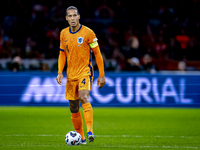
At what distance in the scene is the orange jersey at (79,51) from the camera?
5.94 meters

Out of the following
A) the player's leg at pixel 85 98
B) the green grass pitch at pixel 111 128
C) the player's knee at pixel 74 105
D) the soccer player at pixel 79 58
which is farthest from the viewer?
the green grass pitch at pixel 111 128

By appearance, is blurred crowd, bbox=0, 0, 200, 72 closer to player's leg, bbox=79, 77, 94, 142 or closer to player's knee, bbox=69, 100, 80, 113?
player's knee, bbox=69, 100, 80, 113

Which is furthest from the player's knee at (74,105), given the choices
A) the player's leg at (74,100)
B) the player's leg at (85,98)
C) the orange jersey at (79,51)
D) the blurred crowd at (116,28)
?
the blurred crowd at (116,28)

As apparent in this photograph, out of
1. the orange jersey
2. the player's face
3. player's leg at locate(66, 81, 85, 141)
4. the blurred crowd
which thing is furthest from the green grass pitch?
the blurred crowd

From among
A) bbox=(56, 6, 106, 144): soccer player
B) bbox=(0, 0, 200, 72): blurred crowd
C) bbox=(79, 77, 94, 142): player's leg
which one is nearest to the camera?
bbox=(79, 77, 94, 142): player's leg

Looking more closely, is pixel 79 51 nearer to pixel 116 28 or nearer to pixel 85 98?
pixel 85 98

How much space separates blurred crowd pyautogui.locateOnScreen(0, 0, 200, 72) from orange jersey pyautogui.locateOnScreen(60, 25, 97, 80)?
10130 mm

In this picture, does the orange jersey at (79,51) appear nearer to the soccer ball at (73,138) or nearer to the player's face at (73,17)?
the player's face at (73,17)

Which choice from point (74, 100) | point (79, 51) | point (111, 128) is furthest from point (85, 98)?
point (111, 128)

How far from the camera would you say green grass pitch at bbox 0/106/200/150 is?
20.4 feet

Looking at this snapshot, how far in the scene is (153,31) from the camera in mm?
18156

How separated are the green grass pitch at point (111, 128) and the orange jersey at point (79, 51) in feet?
3.75

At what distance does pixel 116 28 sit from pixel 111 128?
1017 cm

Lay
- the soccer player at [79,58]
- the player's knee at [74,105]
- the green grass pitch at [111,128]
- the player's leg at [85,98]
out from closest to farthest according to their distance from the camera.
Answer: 1. the player's leg at [85,98]
2. the soccer player at [79,58]
3. the player's knee at [74,105]
4. the green grass pitch at [111,128]
